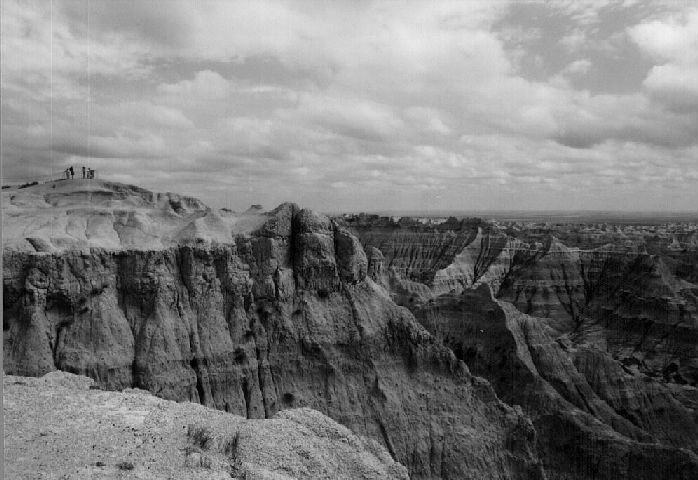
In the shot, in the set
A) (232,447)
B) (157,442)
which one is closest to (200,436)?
(232,447)

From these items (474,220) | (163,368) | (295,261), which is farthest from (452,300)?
(474,220)

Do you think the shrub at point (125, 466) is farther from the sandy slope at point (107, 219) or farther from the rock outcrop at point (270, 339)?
the sandy slope at point (107, 219)

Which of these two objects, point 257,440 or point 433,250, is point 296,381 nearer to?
point 257,440

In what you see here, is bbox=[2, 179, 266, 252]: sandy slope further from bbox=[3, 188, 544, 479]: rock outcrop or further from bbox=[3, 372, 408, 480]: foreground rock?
bbox=[3, 372, 408, 480]: foreground rock

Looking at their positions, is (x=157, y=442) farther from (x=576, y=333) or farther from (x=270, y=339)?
(x=576, y=333)

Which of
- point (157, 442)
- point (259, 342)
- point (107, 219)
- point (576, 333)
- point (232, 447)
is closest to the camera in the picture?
point (157, 442)

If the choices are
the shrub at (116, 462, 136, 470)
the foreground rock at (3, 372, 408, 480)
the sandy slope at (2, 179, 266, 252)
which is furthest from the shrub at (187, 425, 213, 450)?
the sandy slope at (2, 179, 266, 252)
